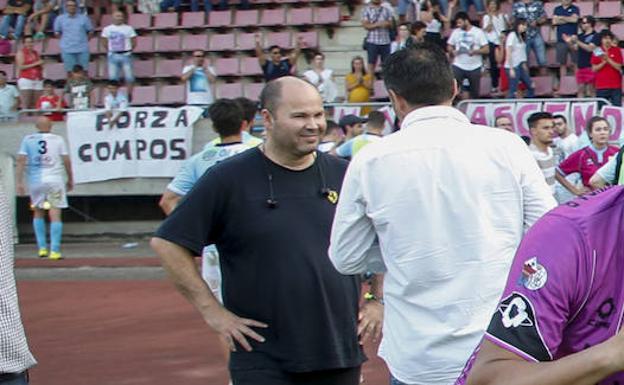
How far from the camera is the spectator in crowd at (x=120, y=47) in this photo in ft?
67.3

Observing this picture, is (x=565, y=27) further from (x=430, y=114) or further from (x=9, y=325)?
(x=9, y=325)

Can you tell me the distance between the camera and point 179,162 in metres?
16.6

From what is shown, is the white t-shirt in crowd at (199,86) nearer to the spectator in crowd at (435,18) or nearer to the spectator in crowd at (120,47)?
the spectator in crowd at (120,47)

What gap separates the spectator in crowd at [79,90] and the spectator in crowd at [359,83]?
443cm

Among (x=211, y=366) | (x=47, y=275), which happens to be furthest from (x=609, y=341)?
(x=47, y=275)

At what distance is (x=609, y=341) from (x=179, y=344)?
7599mm

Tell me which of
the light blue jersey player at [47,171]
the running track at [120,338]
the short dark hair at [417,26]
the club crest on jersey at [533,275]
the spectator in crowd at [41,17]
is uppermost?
the spectator in crowd at [41,17]

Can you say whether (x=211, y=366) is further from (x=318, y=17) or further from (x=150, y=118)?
(x=318, y=17)

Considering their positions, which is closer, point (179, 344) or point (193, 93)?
Result: point (179, 344)

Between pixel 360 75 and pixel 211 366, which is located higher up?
pixel 360 75

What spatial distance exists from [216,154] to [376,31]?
12.3 meters

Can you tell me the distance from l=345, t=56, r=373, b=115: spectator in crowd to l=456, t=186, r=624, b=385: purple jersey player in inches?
628

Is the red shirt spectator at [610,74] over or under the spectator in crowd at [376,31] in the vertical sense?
under

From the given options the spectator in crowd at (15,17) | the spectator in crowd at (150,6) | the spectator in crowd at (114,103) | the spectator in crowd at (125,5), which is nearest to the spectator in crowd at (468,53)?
the spectator in crowd at (114,103)
